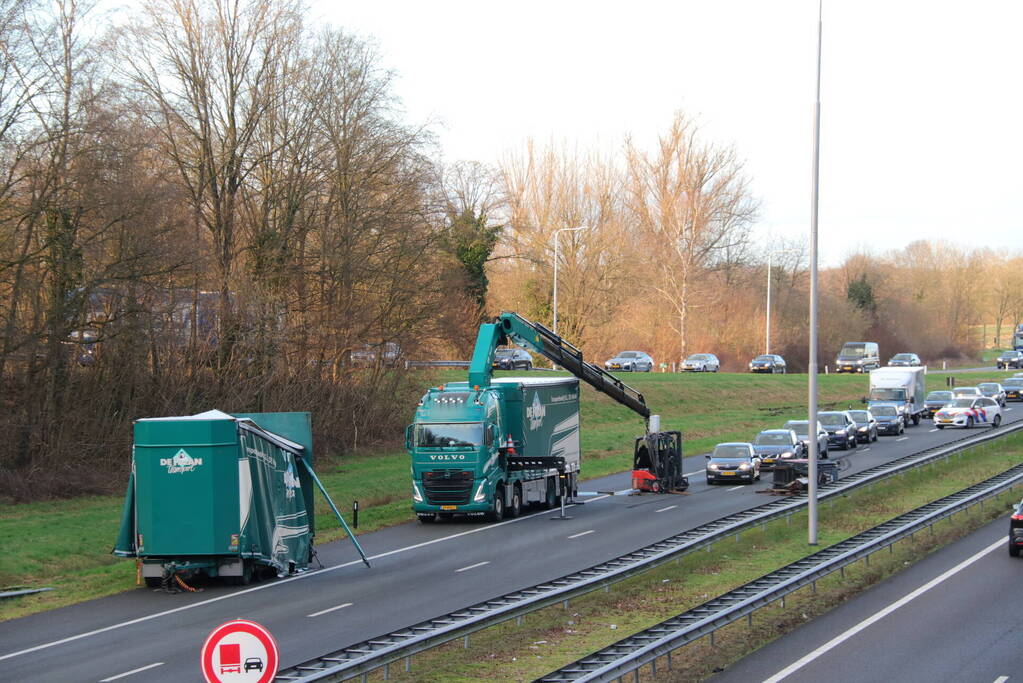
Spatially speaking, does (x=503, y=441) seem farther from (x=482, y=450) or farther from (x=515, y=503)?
(x=515, y=503)

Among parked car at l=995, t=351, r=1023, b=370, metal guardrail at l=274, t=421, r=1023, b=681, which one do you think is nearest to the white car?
metal guardrail at l=274, t=421, r=1023, b=681

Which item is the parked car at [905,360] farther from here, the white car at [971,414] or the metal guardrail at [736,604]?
the metal guardrail at [736,604]

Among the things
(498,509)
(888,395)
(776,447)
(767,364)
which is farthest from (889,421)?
(498,509)

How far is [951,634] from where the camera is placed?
15.3 m

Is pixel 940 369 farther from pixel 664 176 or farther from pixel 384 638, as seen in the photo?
pixel 384 638

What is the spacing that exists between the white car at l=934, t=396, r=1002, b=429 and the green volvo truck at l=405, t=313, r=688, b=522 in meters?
25.9

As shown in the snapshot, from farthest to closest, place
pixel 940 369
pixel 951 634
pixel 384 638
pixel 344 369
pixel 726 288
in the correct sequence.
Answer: pixel 940 369 → pixel 726 288 → pixel 344 369 → pixel 951 634 → pixel 384 638

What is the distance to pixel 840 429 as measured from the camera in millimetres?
47375

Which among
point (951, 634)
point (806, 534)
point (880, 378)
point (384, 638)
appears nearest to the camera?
point (384, 638)

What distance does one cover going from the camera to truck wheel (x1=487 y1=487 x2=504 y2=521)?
2950 centimetres

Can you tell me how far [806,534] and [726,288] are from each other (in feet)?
204

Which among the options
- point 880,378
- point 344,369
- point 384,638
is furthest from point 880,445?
point 384,638

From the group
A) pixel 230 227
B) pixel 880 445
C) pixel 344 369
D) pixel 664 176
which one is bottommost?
pixel 880 445

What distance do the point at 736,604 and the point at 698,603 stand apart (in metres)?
1.95
